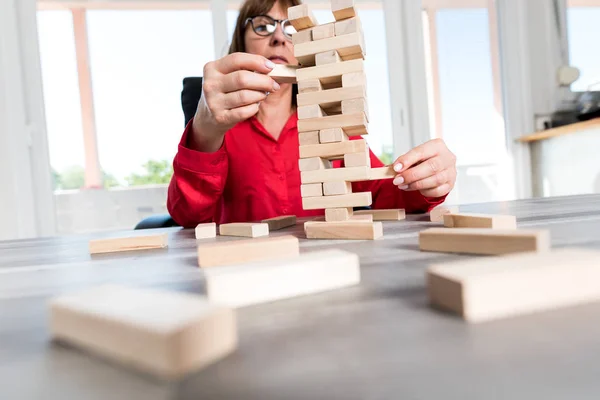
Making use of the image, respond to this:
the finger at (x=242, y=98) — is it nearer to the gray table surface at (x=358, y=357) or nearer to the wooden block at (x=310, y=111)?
the wooden block at (x=310, y=111)

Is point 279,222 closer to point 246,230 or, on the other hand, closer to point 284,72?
point 246,230

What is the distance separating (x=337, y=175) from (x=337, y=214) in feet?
0.22

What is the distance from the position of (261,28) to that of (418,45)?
1.77m

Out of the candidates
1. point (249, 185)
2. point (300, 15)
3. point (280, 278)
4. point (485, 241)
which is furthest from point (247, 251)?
point (249, 185)

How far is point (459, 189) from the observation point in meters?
→ 3.20

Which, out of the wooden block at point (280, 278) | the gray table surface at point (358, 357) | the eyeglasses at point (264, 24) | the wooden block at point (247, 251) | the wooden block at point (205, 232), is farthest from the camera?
the eyeglasses at point (264, 24)

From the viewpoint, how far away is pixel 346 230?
73cm

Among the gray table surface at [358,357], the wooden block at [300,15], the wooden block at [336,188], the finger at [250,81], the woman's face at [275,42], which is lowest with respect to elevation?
the gray table surface at [358,357]

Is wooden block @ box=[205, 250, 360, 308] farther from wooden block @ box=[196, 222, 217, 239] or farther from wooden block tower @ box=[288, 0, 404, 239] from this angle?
wooden block @ box=[196, 222, 217, 239]

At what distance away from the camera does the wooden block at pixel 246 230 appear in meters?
0.82

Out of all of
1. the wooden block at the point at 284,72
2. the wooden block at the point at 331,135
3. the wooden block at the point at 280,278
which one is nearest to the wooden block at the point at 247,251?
the wooden block at the point at 280,278

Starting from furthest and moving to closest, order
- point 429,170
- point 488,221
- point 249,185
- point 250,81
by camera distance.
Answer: point 249,185 < point 429,170 < point 250,81 < point 488,221

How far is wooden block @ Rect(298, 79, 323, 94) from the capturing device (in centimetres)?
81

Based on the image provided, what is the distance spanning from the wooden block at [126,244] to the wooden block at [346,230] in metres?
0.25
